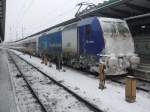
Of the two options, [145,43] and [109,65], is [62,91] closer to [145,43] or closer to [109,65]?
[109,65]

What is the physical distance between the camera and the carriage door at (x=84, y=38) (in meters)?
14.1

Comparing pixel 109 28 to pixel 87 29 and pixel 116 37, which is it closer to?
pixel 116 37

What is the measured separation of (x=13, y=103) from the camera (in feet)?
28.8

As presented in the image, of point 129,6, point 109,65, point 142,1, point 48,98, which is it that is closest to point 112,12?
point 129,6

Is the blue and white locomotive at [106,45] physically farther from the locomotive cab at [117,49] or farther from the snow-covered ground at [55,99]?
the snow-covered ground at [55,99]

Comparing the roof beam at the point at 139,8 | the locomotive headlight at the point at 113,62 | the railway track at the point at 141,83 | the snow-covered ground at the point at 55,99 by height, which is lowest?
the snow-covered ground at the point at 55,99

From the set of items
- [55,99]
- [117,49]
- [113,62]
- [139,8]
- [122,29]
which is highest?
Result: [139,8]

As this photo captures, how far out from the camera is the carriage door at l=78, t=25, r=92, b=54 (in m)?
14.1

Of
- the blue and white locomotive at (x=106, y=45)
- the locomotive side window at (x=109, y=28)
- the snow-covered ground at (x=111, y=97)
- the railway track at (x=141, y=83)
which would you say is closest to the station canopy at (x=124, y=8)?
the blue and white locomotive at (x=106, y=45)

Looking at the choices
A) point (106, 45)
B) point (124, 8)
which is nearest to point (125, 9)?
point (124, 8)

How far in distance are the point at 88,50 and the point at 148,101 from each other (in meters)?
5.98

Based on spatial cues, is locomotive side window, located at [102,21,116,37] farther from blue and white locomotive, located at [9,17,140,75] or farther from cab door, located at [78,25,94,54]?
cab door, located at [78,25,94,54]

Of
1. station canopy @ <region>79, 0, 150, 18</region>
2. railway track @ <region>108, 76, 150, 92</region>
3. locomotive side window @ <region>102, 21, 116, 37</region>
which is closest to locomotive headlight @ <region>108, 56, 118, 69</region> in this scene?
railway track @ <region>108, 76, 150, 92</region>

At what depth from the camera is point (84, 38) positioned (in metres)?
14.7
